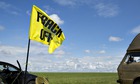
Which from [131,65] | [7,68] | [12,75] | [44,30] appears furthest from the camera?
[131,65]

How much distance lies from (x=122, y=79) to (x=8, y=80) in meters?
5.46

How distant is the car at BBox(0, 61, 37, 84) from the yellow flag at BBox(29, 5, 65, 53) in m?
2.00

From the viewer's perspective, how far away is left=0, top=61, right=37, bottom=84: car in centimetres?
1304

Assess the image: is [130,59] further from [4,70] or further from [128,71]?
[4,70]

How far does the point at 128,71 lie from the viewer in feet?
49.2

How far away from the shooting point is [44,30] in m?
12.2

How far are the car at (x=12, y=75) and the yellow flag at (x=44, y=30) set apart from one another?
200 cm

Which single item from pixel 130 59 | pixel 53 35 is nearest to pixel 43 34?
pixel 53 35

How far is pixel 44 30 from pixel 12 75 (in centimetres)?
257

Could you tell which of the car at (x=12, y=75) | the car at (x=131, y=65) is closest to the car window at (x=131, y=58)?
the car at (x=131, y=65)

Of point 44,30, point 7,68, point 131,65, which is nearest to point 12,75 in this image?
point 7,68

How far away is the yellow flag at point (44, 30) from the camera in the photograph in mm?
11773

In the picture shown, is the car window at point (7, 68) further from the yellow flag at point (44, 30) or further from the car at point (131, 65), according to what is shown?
the car at point (131, 65)

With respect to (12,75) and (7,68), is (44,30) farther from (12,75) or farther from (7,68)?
(12,75)
